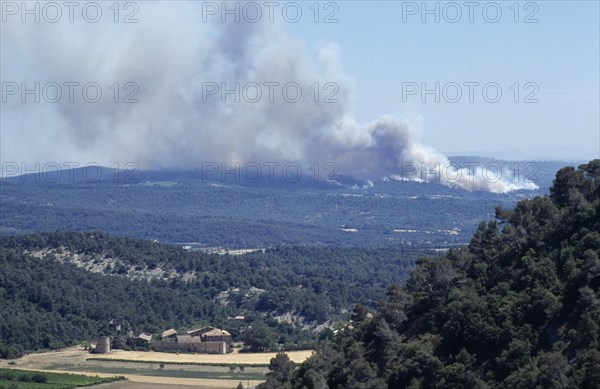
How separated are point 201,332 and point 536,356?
40.3 meters

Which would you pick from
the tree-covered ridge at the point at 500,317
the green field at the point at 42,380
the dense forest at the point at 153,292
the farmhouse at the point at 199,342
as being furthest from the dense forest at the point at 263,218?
the tree-covered ridge at the point at 500,317

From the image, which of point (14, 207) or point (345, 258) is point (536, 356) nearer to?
point (345, 258)

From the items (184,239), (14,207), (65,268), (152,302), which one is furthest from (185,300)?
(14,207)

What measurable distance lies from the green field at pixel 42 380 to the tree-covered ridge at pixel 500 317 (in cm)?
1652

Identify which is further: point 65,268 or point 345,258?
point 345,258

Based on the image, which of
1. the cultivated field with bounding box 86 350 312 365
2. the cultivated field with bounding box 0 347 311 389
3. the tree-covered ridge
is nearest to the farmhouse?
the cultivated field with bounding box 86 350 312 365

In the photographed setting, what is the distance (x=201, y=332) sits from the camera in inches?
3031

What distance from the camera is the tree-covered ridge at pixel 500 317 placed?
38438 millimetres

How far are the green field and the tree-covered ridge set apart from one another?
54.2ft

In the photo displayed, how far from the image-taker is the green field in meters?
60.4

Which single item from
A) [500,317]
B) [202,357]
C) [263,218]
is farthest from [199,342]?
[263,218]

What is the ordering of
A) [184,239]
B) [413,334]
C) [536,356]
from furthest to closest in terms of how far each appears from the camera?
[184,239]
[413,334]
[536,356]

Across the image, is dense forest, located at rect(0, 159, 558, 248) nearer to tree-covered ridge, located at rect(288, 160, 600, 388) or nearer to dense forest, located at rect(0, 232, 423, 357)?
dense forest, located at rect(0, 232, 423, 357)

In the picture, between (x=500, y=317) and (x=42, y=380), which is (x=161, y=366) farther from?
(x=500, y=317)
